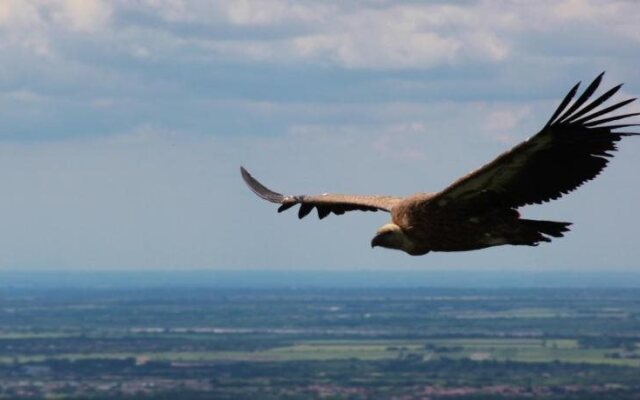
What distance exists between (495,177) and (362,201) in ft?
14.0

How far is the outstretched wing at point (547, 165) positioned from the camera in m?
22.4

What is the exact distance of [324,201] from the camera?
28391 millimetres

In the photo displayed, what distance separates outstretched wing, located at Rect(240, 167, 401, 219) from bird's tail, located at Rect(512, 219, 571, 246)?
232 cm

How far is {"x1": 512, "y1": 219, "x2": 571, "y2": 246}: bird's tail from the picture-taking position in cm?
2345

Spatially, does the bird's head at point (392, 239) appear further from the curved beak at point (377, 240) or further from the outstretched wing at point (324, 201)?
the outstretched wing at point (324, 201)

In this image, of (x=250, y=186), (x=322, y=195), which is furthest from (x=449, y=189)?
(x=250, y=186)

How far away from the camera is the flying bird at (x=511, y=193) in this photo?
73.8 feet

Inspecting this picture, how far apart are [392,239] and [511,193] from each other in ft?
5.49

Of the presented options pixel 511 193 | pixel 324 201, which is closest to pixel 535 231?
pixel 511 193

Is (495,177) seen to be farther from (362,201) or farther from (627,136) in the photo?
(362,201)

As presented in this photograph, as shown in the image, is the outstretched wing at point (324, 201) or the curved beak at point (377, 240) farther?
the outstretched wing at point (324, 201)

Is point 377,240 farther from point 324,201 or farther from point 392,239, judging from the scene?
point 324,201

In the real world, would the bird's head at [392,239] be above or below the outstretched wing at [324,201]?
below

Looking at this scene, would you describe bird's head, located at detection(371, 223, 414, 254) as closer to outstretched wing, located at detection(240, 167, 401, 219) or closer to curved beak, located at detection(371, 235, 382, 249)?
curved beak, located at detection(371, 235, 382, 249)
